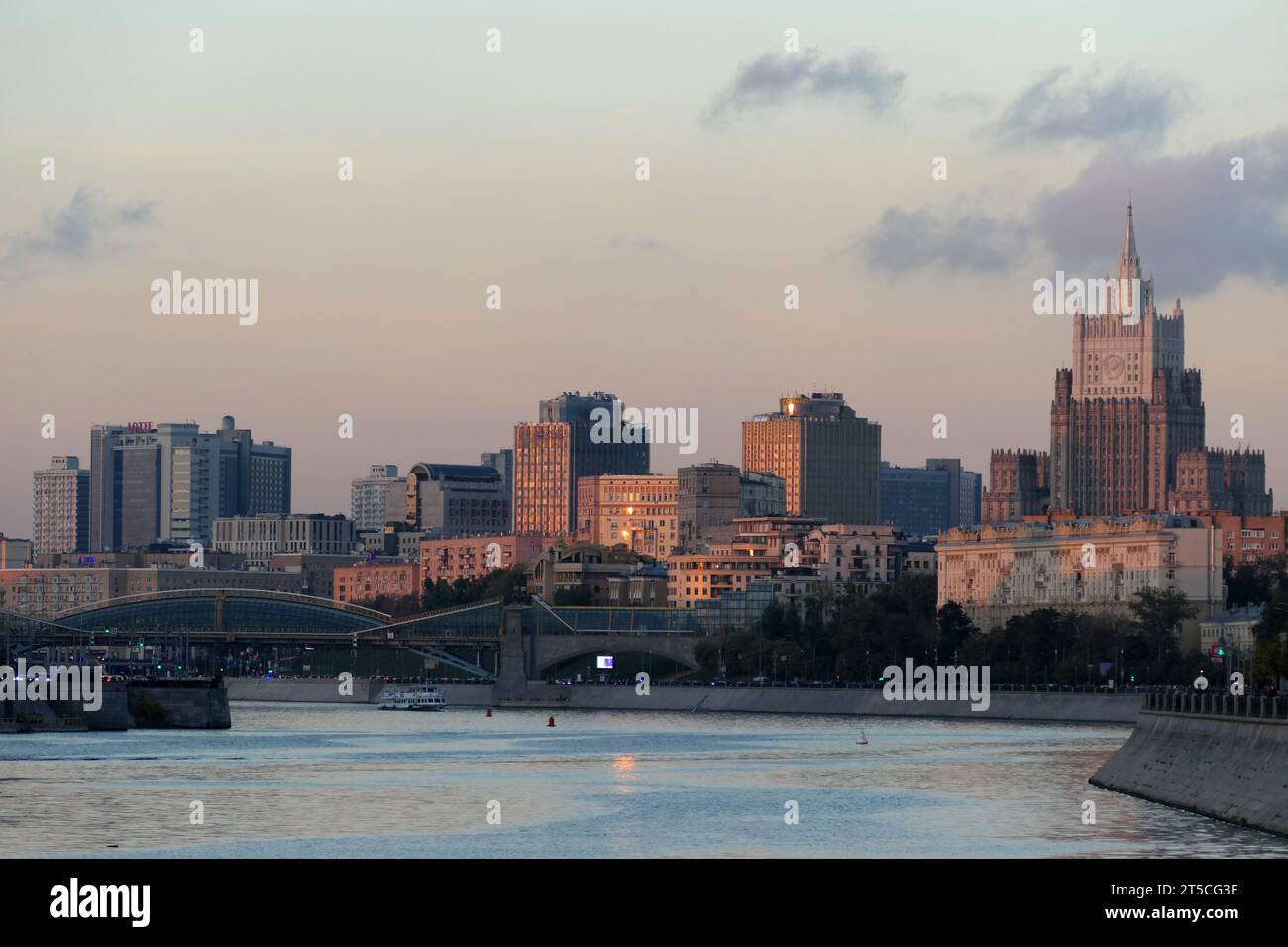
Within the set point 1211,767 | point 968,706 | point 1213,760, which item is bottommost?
point 968,706

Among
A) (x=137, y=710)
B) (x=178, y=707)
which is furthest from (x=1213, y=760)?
(x=178, y=707)

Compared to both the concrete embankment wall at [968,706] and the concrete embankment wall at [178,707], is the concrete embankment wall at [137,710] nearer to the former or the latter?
the concrete embankment wall at [178,707]

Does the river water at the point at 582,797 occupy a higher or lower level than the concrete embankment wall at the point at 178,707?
lower

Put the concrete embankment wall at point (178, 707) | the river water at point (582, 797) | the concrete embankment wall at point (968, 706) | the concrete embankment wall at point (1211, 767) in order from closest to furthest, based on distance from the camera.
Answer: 1. the concrete embankment wall at point (1211, 767)
2. the river water at point (582, 797)
3. the concrete embankment wall at point (178, 707)
4. the concrete embankment wall at point (968, 706)

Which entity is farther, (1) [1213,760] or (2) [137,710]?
(2) [137,710]

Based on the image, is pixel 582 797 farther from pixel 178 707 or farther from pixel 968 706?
pixel 968 706

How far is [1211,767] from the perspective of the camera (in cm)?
8300

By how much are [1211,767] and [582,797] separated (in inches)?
947

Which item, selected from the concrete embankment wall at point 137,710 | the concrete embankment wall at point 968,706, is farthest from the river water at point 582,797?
the concrete embankment wall at point 968,706

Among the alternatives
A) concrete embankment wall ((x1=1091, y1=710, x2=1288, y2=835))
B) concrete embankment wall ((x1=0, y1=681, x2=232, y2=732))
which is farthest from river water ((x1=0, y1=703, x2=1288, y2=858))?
concrete embankment wall ((x1=0, y1=681, x2=232, y2=732))

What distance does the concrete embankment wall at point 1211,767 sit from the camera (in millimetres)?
74625

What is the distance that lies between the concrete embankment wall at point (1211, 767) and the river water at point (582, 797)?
2.09ft
